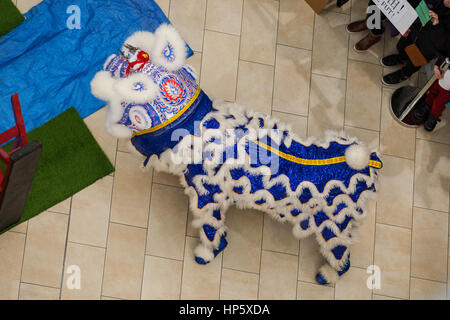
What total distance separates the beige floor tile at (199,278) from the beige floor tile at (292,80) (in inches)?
51.5

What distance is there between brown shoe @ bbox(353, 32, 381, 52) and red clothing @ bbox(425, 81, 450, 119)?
637 millimetres

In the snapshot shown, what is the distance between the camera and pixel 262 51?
3.86 metres

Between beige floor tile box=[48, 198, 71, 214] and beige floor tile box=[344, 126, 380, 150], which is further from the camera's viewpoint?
beige floor tile box=[344, 126, 380, 150]

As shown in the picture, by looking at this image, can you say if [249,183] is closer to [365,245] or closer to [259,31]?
[365,245]

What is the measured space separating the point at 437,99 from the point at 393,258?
1.25 m

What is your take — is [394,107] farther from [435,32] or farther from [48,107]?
[48,107]

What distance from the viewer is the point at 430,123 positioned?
12.3ft

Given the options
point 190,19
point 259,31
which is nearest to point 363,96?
point 259,31

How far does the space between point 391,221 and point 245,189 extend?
156 centimetres

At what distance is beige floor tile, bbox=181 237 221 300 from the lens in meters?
3.43

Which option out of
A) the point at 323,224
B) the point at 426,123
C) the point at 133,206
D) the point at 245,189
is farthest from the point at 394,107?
the point at 133,206

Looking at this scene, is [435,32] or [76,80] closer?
[435,32]

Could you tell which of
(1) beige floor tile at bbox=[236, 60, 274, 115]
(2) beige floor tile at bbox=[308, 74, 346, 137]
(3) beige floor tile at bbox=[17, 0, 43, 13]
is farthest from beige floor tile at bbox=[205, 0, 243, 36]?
(3) beige floor tile at bbox=[17, 0, 43, 13]

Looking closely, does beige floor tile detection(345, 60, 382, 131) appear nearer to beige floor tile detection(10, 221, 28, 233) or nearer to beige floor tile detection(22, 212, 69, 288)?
beige floor tile detection(22, 212, 69, 288)
